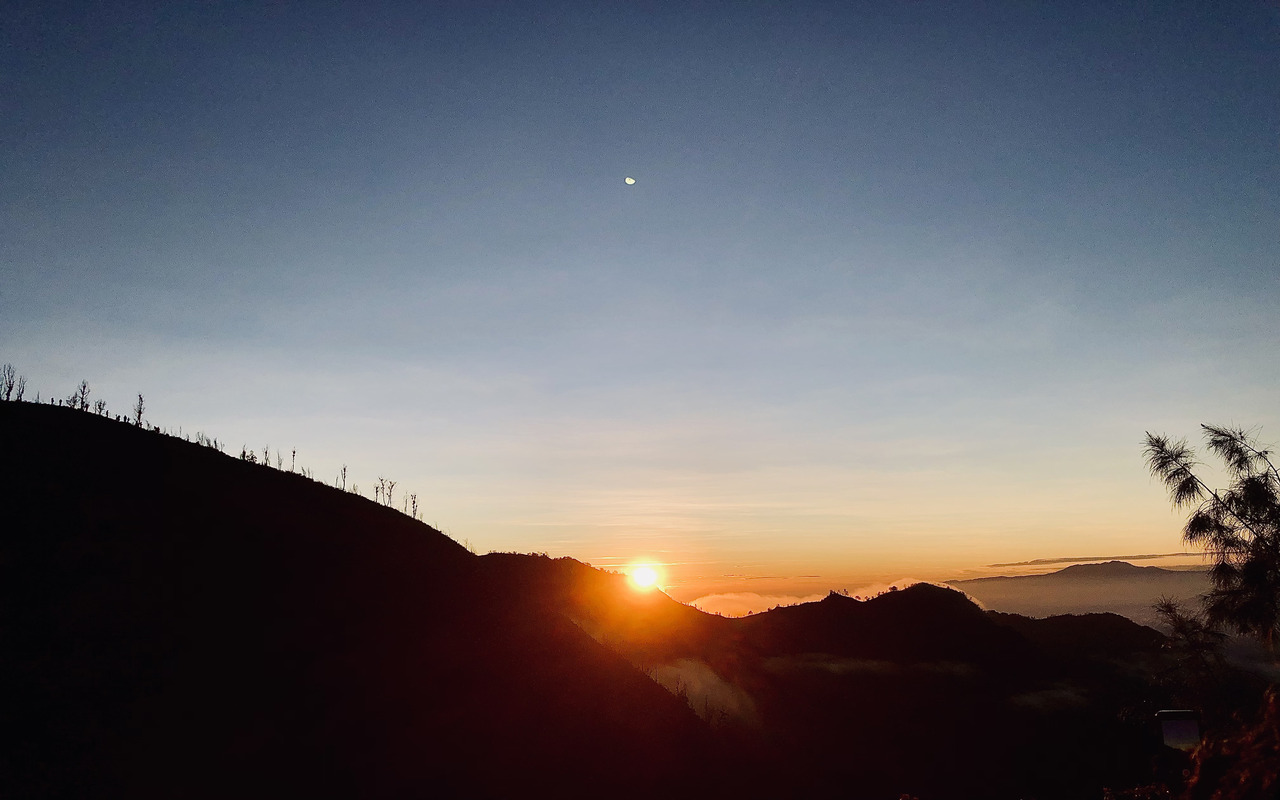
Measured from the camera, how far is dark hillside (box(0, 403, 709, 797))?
25.2 metres

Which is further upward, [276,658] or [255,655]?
[255,655]

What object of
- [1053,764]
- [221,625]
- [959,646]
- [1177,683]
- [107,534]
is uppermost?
[107,534]

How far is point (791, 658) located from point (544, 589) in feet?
313

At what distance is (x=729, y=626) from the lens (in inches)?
6678

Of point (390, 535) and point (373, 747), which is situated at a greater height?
point (390, 535)

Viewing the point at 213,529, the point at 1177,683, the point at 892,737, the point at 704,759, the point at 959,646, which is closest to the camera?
the point at 213,529

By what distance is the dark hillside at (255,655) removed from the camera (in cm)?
2523

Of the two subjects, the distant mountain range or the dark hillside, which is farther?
the distant mountain range

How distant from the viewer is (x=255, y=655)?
31875 mm

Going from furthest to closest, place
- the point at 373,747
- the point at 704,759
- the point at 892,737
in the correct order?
the point at 892,737, the point at 704,759, the point at 373,747

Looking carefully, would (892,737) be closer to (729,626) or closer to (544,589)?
(729,626)

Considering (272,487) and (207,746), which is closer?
(207,746)

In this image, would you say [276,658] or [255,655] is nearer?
[255,655]

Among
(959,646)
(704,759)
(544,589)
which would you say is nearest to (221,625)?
(704,759)
